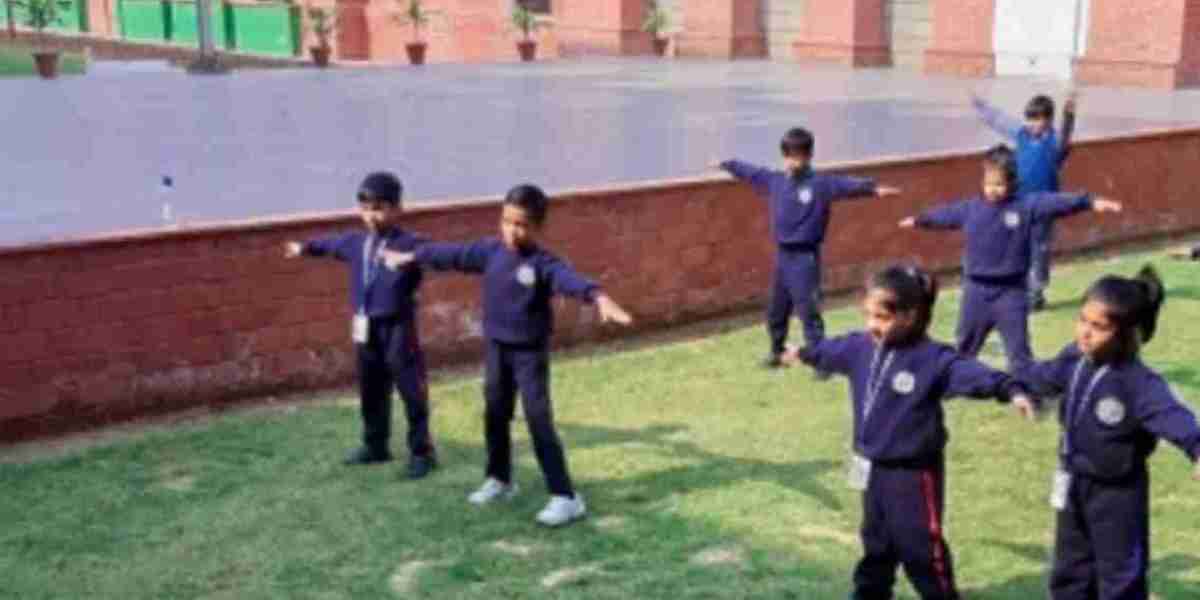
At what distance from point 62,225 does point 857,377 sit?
8440 millimetres

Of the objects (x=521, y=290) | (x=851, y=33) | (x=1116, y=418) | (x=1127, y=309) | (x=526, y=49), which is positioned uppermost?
(x=851, y=33)

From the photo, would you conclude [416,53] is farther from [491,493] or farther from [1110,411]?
[1110,411]

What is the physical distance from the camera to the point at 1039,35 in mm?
26375

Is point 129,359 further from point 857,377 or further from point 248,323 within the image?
point 857,377

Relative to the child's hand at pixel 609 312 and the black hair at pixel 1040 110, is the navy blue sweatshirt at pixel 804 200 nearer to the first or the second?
the black hair at pixel 1040 110

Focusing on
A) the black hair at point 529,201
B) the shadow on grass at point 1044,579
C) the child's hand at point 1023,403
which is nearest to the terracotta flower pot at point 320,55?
the black hair at point 529,201

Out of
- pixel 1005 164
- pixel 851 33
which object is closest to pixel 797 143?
pixel 1005 164

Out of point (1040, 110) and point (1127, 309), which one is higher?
point (1040, 110)

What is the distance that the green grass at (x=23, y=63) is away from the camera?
29562 millimetres

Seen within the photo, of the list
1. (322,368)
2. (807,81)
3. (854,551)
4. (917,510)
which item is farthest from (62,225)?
(807,81)

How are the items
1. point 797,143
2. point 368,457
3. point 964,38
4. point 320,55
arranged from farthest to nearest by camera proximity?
point 320,55
point 964,38
point 797,143
point 368,457

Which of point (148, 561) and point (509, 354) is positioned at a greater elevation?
point (509, 354)

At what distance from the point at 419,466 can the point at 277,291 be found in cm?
199

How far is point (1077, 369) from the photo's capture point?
490 cm
